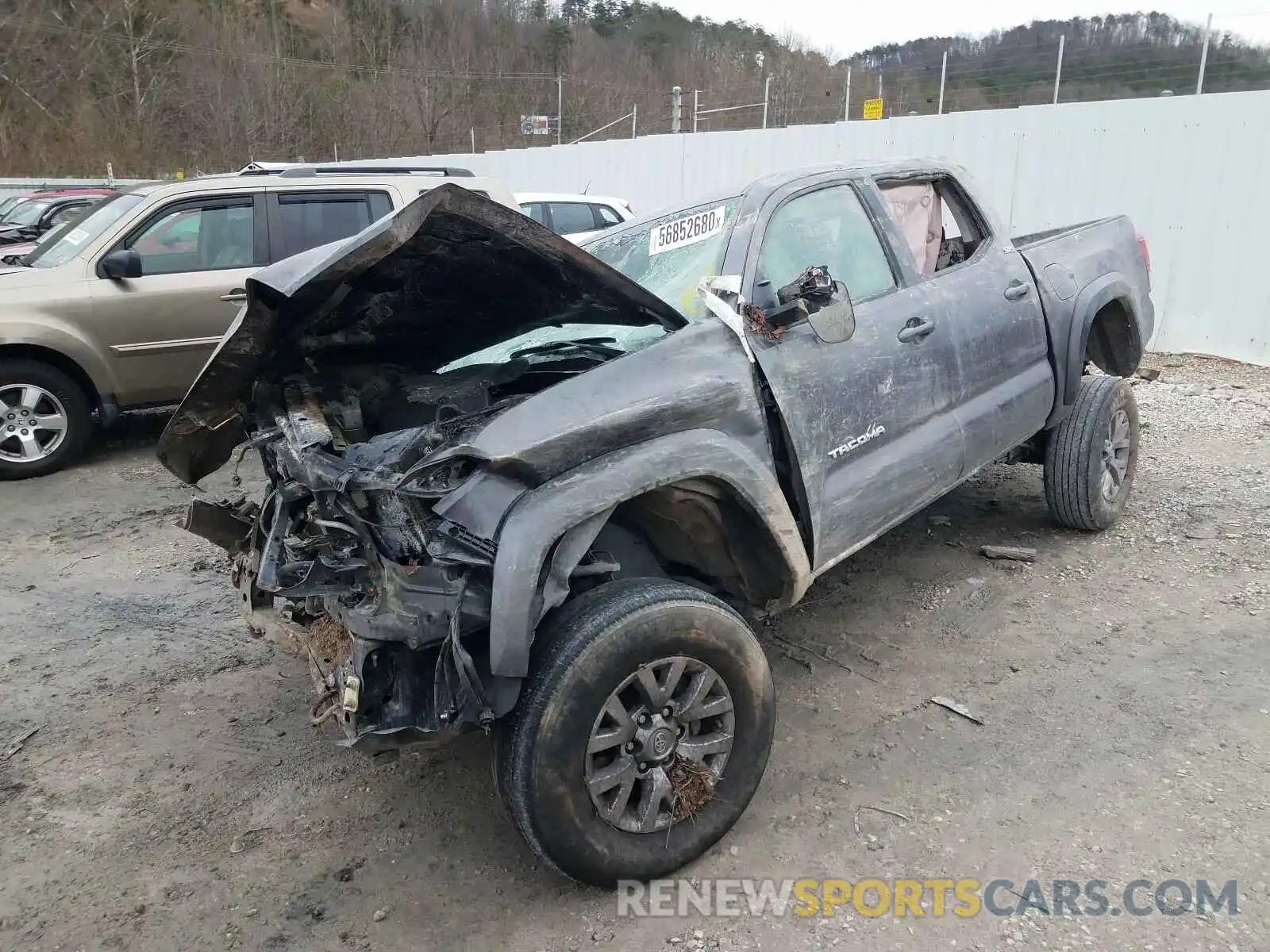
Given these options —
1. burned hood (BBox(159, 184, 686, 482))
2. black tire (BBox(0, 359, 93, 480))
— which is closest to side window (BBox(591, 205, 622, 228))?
black tire (BBox(0, 359, 93, 480))

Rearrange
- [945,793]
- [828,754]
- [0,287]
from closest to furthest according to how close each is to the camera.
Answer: [945,793] < [828,754] < [0,287]

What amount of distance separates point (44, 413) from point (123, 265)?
1207 millimetres

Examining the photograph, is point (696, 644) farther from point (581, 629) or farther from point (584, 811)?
point (584, 811)

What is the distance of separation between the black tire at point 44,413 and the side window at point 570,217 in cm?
560

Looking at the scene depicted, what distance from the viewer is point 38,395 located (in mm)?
6254

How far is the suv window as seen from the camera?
6844 mm

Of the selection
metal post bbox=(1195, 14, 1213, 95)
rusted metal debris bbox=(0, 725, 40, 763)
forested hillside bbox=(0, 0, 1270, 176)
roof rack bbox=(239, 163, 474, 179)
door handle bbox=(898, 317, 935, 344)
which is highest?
forested hillside bbox=(0, 0, 1270, 176)

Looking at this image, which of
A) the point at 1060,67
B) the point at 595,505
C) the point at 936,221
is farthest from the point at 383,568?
the point at 1060,67

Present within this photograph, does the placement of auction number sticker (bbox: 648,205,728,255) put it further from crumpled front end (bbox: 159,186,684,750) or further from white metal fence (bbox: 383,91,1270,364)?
white metal fence (bbox: 383,91,1270,364)

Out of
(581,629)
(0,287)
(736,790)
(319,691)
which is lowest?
(736,790)

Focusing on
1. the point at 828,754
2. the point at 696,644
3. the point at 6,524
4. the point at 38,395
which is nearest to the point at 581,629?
the point at 696,644

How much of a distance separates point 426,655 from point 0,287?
5.56m

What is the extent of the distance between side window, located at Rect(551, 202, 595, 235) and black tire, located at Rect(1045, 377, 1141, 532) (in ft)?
22.7

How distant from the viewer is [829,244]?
3.56 m
